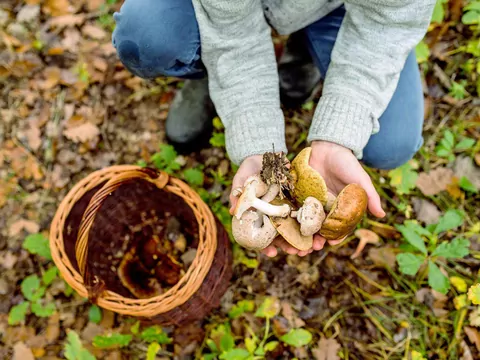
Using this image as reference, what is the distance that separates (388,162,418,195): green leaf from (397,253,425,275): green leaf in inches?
19.1

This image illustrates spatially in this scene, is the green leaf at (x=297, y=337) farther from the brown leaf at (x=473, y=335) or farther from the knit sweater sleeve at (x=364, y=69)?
the knit sweater sleeve at (x=364, y=69)

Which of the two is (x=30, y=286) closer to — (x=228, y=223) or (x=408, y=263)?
(x=228, y=223)

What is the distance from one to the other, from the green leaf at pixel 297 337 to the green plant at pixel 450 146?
4.73 ft

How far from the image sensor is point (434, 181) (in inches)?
112

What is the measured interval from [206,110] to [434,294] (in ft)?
6.03

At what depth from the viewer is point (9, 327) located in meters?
2.87

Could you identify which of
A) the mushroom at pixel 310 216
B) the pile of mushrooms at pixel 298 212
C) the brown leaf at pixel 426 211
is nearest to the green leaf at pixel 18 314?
the pile of mushrooms at pixel 298 212

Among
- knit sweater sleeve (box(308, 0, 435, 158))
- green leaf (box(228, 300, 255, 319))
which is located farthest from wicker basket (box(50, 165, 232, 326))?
knit sweater sleeve (box(308, 0, 435, 158))

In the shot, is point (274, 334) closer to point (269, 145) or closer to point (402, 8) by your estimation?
point (269, 145)

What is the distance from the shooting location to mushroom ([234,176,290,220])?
1.77 metres

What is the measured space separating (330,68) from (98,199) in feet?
4.51

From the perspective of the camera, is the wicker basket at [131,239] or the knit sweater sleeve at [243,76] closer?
the knit sweater sleeve at [243,76]

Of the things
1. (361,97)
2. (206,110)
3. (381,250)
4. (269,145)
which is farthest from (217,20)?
(381,250)

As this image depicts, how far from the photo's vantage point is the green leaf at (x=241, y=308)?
2.69 m
